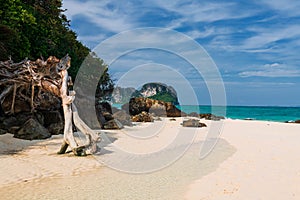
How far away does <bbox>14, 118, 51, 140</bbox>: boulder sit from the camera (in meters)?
12.9

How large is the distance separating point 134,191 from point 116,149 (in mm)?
5608

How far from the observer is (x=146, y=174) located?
8.56 metres

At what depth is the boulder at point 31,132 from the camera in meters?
12.9

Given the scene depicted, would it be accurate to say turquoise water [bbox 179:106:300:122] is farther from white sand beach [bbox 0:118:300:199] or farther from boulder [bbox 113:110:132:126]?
white sand beach [bbox 0:118:300:199]

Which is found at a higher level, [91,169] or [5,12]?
[5,12]

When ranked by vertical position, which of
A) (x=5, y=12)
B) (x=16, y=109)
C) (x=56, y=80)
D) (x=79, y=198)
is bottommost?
(x=79, y=198)

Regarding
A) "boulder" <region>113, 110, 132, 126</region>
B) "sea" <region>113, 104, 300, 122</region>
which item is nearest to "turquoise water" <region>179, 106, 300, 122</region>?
"sea" <region>113, 104, 300, 122</region>

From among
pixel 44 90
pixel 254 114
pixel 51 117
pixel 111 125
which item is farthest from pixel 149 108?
pixel 254 114

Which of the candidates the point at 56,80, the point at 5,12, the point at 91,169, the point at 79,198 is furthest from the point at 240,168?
the point at 5,12

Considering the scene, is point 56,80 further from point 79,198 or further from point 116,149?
point 79,198

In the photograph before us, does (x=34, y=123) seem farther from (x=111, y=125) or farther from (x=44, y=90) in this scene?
(x=111, y=125)

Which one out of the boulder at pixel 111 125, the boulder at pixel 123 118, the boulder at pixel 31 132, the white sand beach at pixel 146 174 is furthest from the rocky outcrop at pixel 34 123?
the boulder at pixel 123 118

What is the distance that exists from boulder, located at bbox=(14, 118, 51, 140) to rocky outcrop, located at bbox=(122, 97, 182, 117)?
19.9 meters

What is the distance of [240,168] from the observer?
356 inches
